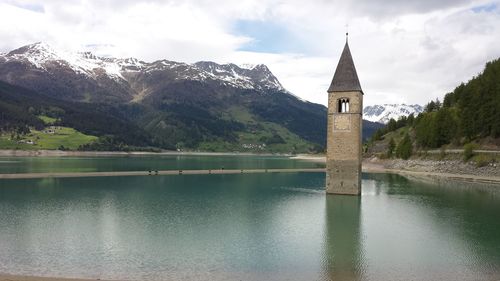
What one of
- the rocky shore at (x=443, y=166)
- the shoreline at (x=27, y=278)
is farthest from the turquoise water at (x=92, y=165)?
the shoreline at (x=27, y=278)

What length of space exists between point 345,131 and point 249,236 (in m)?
26.6

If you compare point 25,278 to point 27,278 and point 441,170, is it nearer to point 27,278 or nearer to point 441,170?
point 27,278

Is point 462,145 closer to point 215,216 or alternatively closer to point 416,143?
point 416,143

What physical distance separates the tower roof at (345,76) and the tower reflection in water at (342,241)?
45.4ft

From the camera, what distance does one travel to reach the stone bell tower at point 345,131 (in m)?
56.3

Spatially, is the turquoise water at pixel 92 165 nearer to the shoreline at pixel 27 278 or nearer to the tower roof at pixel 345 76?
the tower roof at pixel 345 76

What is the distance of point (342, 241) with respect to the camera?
33.8 meters

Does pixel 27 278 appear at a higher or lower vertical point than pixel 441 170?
lower

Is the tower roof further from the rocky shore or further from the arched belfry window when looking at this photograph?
the rocky shore

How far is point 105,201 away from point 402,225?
3308 centimetres

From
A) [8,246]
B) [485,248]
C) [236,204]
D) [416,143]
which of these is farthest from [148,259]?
[416,143]

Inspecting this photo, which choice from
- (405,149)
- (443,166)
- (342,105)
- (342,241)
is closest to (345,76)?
(342,105)

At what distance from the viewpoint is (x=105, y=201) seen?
53.3 m

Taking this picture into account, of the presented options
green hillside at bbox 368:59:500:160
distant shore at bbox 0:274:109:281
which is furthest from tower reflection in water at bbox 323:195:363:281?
green hillside at bbox 368:59:500:160
